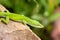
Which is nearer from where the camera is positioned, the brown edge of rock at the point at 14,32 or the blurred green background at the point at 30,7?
the brown edge of rock at the point at 14,32

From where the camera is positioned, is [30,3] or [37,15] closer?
[30,3]

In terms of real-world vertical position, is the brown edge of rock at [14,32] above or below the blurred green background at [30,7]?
below

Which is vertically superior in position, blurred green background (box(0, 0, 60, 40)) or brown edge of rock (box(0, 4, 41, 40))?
blurred green background (box(0, 0, 60, 40))

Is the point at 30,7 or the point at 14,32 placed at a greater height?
the point at 30,7

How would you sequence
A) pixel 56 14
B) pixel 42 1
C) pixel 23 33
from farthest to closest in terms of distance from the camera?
pixel 56 14
pixel 42 1
pixel 23 33

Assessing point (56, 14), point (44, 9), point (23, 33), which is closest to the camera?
point (23, 33)

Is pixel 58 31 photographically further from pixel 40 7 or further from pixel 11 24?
pixel 11 24

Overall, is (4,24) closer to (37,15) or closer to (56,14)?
(37,15)

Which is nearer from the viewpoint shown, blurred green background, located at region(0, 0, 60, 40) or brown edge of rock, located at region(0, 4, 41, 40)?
brown edge of rock, located at region(0, 4, 41, 40)

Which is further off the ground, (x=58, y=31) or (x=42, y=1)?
(x=42, y=1)

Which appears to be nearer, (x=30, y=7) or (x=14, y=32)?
(x=14, y=32)

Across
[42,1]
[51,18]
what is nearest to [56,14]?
[51,18]
